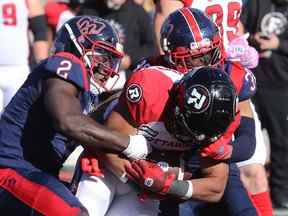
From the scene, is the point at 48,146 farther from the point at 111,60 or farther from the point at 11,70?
the point at 11,70

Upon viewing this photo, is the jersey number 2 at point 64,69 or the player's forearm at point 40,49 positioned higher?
the jersey number 2 at point 64,69

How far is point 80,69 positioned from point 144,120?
13.7 inches

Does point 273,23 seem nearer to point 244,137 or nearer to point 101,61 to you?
point 244,137

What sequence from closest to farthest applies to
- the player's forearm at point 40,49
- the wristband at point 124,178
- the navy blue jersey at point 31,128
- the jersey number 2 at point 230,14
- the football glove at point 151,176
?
the football glove at point 151,176
the wristband at point 124,178
the navy blue jersey at point 31,128
the jersey number 2 at point 230,14
the player's forearm at point 40,49

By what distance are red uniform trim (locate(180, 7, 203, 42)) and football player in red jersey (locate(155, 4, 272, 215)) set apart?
45cm

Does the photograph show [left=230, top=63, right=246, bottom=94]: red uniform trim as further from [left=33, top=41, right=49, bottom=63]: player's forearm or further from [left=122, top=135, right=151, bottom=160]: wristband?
[left=33, top=41, right=49, bottom=63]: player's forearm

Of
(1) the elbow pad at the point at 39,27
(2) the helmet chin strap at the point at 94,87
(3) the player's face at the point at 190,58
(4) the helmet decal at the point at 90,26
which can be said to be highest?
(4) the helmet decal at the point at 90,26

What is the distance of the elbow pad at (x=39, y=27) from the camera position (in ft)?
22.3

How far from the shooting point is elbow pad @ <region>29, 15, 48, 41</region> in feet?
22.3

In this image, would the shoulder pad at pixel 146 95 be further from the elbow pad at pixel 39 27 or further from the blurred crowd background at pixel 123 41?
the elbow pad at pixel 39 27

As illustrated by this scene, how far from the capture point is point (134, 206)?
4301 mm

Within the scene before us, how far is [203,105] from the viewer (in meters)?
3.94

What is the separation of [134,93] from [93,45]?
16.1 inches

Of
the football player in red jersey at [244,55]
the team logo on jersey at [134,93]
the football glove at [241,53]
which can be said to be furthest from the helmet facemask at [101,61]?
the football glove at [241,53]
